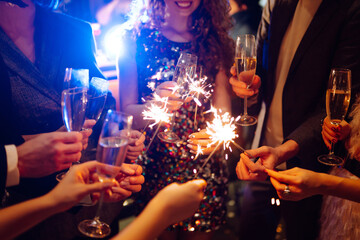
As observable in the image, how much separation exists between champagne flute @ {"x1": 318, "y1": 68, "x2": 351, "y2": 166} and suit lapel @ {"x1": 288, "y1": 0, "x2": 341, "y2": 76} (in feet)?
1.88

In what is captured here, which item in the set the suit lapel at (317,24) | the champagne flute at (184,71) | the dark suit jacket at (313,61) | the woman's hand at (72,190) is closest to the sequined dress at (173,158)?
the champagne flute at (184,71)

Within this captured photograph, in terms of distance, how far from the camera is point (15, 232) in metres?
1.08

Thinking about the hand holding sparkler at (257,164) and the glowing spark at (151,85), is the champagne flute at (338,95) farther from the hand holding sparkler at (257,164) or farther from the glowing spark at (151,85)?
the glowing spark at (151,85)

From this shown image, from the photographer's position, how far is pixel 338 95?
5.70 feet

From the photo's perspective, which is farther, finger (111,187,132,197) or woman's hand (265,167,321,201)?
finger (111,187,132,197)

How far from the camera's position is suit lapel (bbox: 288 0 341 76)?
2.19 meters

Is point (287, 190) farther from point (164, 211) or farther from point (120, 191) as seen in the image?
point (120, 191)

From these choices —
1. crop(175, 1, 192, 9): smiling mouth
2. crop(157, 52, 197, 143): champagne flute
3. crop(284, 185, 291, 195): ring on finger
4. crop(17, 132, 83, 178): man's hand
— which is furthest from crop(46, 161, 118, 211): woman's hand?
crop(175, 1, 192, 9): smiling mouth

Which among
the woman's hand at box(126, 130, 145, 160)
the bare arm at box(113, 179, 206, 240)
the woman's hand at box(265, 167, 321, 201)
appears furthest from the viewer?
the woman's hand at box(126, 130, 145, 160)

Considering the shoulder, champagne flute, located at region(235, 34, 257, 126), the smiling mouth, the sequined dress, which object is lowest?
the sequined dress

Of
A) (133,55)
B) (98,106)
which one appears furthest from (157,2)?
(98,106)

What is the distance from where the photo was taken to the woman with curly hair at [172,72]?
2371 mm

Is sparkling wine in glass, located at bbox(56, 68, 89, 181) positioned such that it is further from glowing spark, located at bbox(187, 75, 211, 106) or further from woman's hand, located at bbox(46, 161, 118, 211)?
glowing spark, located at bbox(187, 75, 211, 106)

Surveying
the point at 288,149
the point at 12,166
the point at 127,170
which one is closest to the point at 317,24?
the point at 288,149
